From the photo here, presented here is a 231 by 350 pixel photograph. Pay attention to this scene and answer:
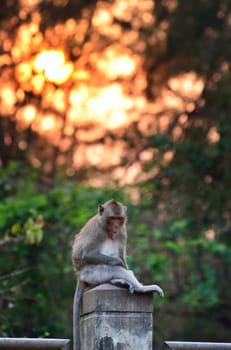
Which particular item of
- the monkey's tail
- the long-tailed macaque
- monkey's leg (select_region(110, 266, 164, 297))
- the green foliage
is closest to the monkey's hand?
the long-tailed macaque

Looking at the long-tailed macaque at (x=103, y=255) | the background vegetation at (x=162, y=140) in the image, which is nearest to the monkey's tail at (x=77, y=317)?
the long-tailed macaque at (x=103, y=255)

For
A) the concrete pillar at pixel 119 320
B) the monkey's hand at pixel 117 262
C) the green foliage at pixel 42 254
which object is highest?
the green foliage at pixel 42 254

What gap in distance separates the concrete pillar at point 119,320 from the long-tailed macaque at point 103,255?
0.10 meters

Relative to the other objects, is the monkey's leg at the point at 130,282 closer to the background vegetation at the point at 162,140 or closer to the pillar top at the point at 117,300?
the pillar top at the point at 117,300

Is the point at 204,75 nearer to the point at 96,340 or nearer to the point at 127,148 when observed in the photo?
the point at 127,148

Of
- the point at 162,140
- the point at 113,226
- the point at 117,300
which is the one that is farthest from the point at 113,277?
the point at 162,140

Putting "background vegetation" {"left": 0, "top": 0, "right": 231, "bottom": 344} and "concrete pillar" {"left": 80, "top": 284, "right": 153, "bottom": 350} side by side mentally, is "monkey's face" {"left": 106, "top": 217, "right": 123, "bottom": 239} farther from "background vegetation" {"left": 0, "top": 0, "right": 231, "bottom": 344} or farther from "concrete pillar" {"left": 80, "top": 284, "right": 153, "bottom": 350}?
"background vegetation" {"left": 0, "top": 0, "right": 231, "bottom": 344}

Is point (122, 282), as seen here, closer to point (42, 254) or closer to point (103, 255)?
point (103, 255)

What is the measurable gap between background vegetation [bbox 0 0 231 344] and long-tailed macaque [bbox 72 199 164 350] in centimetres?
774

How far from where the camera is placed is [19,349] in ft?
24.5

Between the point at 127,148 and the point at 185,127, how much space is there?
120cm

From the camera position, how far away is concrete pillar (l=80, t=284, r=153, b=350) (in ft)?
23.9

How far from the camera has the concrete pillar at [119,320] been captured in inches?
287

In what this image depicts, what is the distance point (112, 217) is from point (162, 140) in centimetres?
1053
